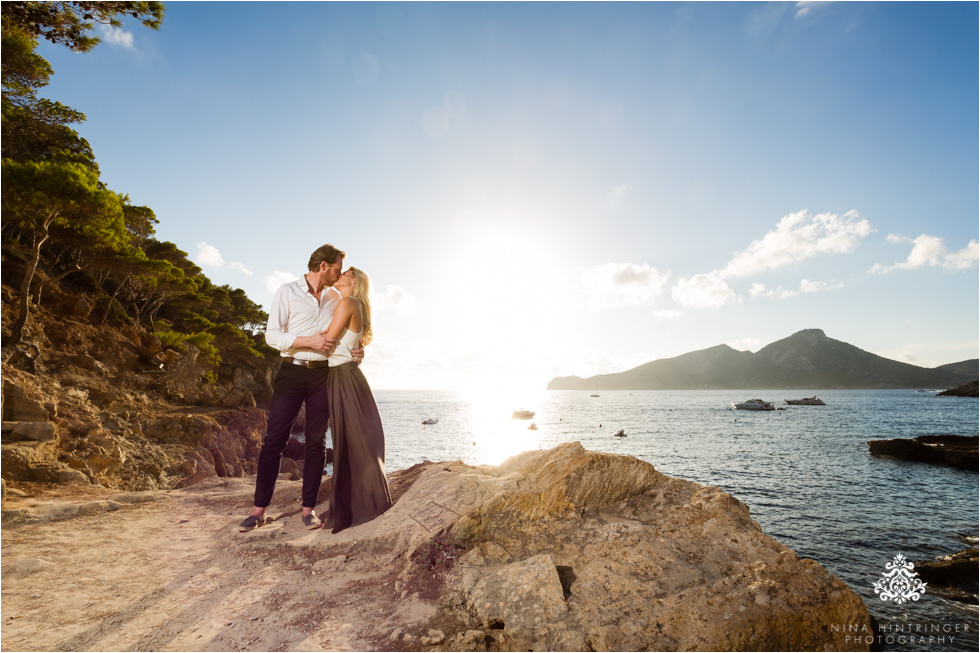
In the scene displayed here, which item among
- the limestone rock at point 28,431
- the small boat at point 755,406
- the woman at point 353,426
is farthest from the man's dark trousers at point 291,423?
the small boat at point 755,406

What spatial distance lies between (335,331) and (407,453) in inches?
1346

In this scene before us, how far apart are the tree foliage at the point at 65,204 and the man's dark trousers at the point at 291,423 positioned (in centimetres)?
743

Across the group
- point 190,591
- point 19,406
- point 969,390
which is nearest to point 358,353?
point 190,591

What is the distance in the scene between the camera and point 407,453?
35.7 m

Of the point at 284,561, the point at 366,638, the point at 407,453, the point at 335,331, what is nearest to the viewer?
the point at 366,638

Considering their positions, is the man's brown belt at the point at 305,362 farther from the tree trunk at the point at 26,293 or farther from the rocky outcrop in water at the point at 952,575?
the rocky outcrop in water at the point at 952,575

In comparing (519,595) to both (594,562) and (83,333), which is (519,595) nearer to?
(594,562)

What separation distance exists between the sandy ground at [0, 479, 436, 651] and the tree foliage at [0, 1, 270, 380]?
8.13m

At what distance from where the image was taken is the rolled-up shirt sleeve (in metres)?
4.15

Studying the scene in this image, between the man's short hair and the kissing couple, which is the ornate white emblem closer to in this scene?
the kissing couple

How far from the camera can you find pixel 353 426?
4.21m

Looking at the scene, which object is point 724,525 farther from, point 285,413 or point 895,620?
point 895,620

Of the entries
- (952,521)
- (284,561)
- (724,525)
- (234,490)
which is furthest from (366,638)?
(952,521)

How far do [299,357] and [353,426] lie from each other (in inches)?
36.2
